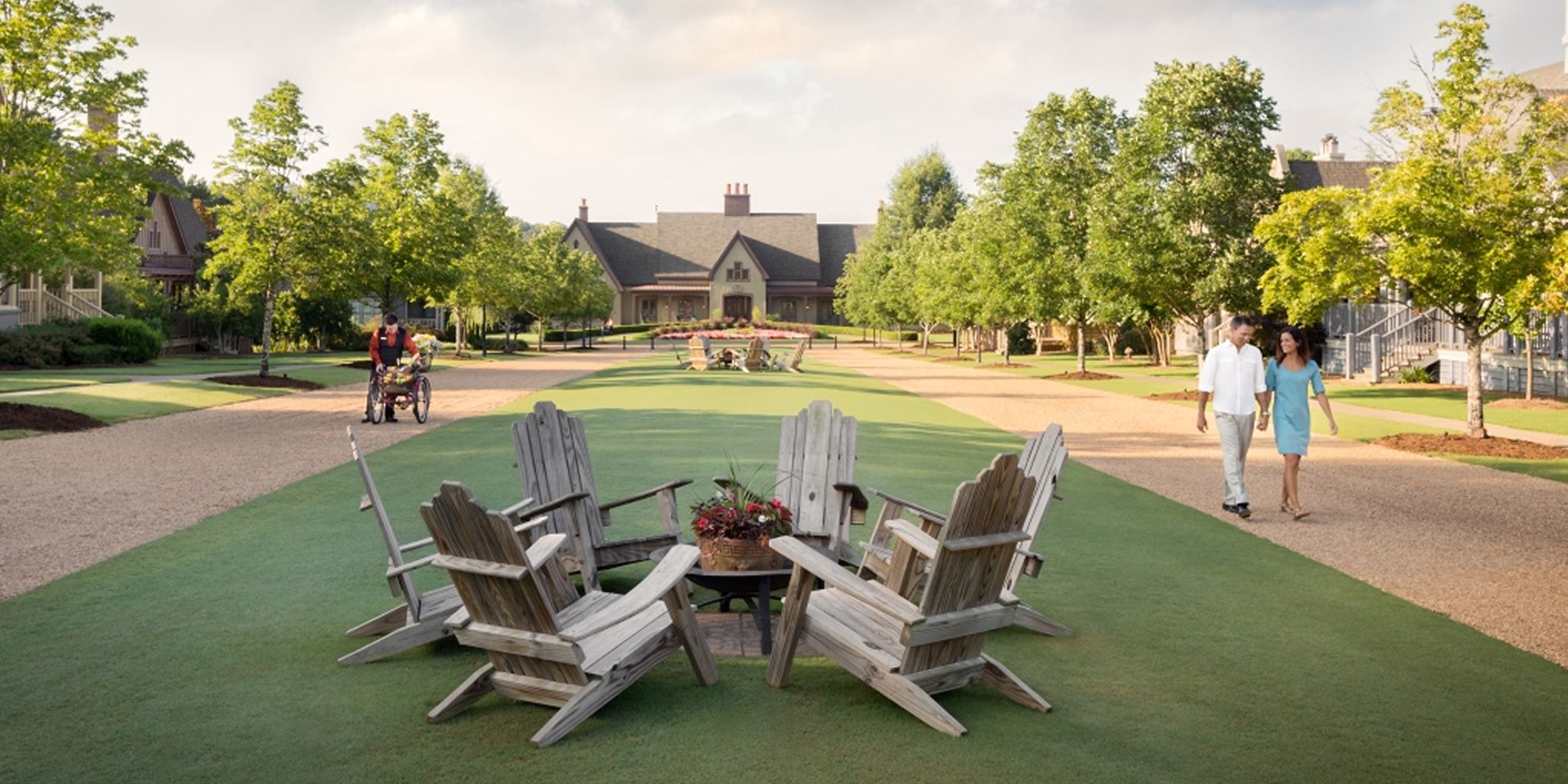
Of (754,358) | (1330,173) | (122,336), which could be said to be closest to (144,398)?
(122,336)

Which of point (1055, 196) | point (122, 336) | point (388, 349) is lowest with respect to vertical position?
point (388, 349)

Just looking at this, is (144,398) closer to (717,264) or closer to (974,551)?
(974,551)

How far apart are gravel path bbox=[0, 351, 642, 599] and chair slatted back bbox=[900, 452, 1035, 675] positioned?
637 centimetres

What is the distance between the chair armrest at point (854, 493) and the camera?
27.8ft

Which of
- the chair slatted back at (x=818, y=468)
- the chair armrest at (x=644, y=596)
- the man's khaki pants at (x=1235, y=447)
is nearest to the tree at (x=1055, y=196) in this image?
the man's khaki pants at (x=1235, y=447)

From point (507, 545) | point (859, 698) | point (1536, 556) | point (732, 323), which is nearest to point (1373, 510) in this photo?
point (1536, 556)

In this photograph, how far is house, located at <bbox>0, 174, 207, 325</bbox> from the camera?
134 feet

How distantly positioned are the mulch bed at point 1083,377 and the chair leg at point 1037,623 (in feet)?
105

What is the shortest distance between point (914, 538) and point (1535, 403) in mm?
25130

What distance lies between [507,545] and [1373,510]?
10.3 m

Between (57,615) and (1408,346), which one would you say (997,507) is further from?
(1408,346)

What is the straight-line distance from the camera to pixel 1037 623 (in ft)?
24.6

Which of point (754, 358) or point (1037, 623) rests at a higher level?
point (754, 358)

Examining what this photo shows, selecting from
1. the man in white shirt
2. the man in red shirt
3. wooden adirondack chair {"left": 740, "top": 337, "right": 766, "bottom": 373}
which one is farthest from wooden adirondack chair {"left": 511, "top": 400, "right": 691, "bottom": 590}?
wooden adirondack chair {"left": 740, "top": 337, "right": 766, "bottom": 373}
